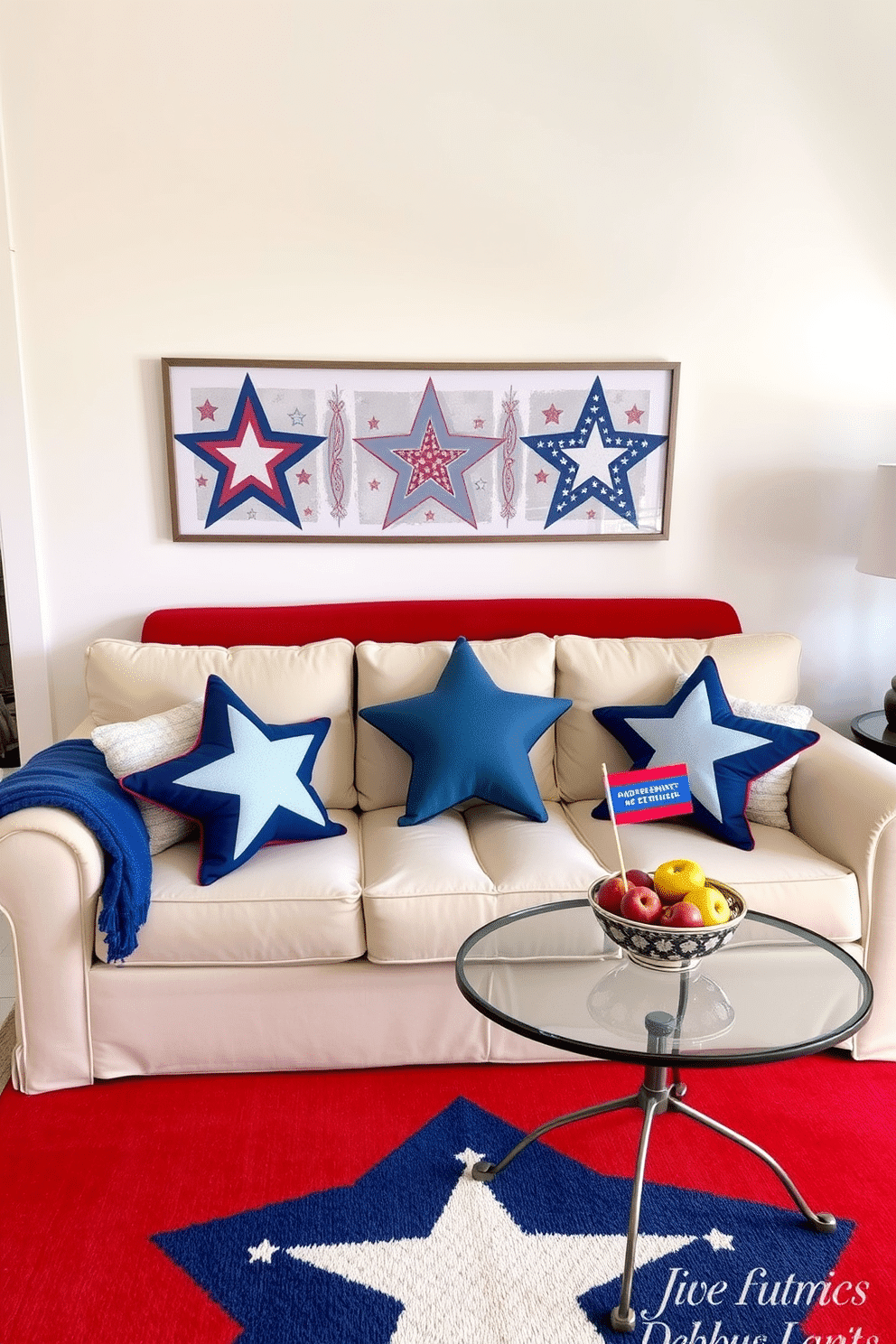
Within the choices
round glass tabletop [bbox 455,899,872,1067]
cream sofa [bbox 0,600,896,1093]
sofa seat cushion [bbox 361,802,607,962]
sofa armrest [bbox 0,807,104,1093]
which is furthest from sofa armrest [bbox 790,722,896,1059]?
sofa armrest [bbox 0,807,104,1093]

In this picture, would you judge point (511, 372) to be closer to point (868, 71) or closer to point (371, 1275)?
point (868, 71)

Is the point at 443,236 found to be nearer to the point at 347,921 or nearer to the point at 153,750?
the point at 153,750

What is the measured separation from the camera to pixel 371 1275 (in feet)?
5.20

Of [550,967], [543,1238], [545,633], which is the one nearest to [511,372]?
[545,633]

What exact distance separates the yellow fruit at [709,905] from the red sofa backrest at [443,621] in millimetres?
1396

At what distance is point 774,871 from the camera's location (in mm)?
2152

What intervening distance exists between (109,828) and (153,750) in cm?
27

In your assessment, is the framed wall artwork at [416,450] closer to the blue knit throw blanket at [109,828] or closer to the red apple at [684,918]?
the blue knit throw blanket at [109,828]

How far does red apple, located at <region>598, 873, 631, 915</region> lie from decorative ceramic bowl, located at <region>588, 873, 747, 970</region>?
12 mm

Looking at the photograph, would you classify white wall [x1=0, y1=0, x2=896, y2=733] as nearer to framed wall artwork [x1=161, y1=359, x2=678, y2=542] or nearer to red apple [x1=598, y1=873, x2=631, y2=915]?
framed wall artwork [x1=161, y1=359, x2=678, y2=542]

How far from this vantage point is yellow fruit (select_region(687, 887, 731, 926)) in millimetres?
1544

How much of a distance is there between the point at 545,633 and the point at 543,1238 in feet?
5.40

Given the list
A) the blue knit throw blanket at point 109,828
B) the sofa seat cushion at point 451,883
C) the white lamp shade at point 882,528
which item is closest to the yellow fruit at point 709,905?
the sofa seat cushion at point 451,883

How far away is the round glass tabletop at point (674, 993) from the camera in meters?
1.47
